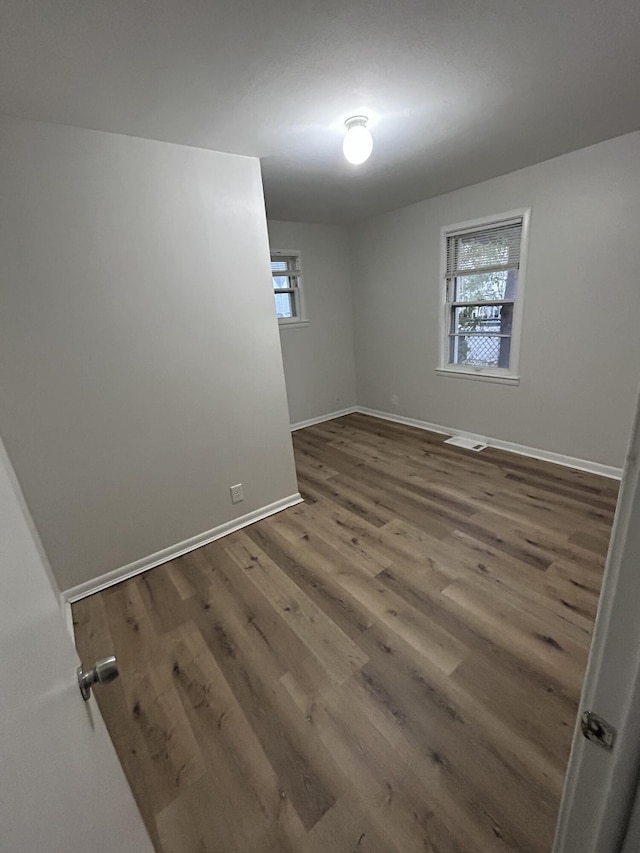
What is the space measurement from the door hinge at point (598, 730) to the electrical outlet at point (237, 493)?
226 cm

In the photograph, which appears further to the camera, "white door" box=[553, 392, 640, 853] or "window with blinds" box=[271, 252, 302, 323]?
"window with blinds" box=[271, 252, 302, 323]

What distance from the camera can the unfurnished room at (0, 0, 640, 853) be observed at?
718 millimetres

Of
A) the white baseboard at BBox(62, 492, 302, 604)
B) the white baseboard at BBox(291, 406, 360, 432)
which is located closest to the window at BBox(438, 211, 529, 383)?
the white baseboard at BBox(291, 406, 360, 432)

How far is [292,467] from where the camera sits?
284cm

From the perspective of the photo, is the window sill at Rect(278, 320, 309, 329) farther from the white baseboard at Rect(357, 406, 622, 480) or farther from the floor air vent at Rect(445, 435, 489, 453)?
the floor air vent at Rect(445, 435, 489, 453)

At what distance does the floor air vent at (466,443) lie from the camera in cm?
367

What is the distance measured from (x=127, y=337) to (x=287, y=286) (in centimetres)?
272

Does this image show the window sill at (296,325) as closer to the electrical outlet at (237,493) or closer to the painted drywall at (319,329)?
the painted drywall at (319,329)

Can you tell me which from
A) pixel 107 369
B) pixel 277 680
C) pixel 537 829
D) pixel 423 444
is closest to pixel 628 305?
pixel 423 444

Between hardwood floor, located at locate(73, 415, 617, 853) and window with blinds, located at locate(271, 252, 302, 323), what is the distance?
104 inches

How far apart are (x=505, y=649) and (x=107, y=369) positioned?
2.37 meters

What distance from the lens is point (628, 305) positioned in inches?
101

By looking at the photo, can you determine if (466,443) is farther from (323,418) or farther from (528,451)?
(323,418)

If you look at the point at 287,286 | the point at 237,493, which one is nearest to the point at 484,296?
the point at 287,286
